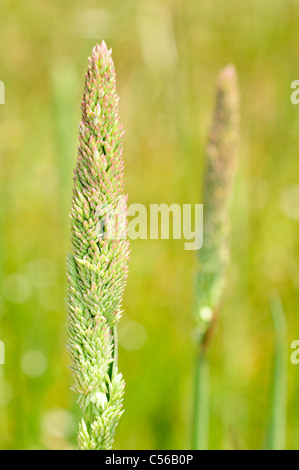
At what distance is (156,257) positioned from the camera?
1904mm

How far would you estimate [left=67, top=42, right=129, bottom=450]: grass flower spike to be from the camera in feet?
1.44

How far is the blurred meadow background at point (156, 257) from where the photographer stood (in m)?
1.12

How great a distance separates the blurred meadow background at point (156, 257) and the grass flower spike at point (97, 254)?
312mm

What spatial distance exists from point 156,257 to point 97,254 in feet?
4.77

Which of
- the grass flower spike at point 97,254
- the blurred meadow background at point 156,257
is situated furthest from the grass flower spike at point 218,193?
the grass flower spike at point 97,254

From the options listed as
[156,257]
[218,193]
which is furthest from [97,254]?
[156,257]

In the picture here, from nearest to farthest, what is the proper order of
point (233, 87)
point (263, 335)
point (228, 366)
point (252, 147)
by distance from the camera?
point (233, 87) → point (228, 366) → point (263, 335) → point (252, 147)

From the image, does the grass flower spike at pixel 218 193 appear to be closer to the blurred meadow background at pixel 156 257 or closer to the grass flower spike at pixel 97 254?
the blurred meadow background at pixel 156 257

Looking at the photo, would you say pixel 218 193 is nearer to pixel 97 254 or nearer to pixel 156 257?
pixel 97 254

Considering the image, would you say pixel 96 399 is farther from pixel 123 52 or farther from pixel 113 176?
pixel 123 52

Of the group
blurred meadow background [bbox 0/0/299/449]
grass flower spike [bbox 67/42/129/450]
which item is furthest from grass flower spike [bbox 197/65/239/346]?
grass flower spike [bbox 67/42/129/450]

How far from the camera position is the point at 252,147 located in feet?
7.58

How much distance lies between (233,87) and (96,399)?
0.47 metres
